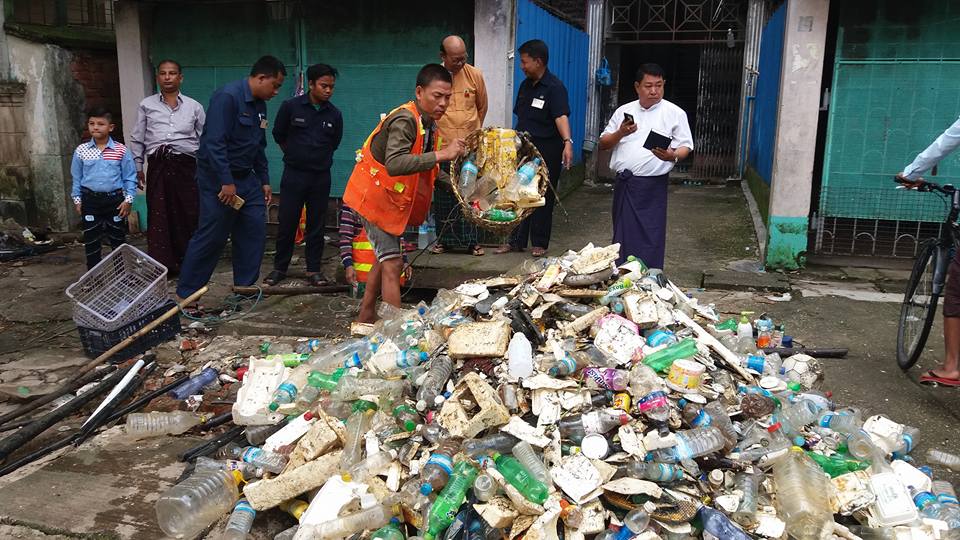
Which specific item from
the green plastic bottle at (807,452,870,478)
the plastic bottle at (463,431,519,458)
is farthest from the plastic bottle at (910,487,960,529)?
the plastic bottle at (463,431,519,458)

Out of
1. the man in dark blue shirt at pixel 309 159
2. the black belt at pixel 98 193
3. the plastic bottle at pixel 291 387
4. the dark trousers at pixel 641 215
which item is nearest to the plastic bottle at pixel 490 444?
the plastic bottle at pixel 291 387

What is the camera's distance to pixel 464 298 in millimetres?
4352

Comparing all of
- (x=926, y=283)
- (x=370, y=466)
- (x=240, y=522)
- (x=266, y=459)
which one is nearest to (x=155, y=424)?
(x=266, y=459)

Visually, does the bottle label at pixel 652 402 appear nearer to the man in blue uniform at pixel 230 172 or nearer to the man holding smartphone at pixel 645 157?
the man holding smartphone at pixel 645 157

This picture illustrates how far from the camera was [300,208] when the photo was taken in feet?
22.5

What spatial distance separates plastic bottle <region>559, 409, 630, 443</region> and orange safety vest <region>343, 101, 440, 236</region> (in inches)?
83.1

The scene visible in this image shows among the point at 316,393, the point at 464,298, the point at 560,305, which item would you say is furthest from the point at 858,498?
the point at 316,393

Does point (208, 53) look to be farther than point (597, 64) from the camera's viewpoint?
No

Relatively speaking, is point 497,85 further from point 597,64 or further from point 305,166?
point 597,64

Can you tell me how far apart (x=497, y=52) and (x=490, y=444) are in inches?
196

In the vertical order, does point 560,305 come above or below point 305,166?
below

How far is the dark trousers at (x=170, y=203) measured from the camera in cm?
689

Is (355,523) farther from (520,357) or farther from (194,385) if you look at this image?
(194,385)

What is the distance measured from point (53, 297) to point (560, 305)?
16.1 ft
